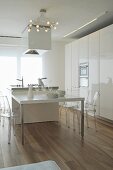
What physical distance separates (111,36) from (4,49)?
151 inches

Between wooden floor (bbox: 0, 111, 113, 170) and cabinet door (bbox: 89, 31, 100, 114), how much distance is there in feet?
4.50

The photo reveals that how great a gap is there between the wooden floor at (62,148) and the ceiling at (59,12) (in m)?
2.51

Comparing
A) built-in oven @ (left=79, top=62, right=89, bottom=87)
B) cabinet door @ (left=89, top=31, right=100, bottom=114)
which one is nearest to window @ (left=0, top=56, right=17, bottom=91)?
built-in oven @ (left=79, top=62, right=89, bottom=87)

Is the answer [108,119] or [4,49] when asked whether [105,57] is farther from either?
[4,49]

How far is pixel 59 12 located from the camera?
14.9 ft

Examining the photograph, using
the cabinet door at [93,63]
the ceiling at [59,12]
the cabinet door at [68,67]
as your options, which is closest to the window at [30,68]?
the cabinet door at [68,67]

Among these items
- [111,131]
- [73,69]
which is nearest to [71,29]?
[73,69]

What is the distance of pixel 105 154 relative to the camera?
10.1ft

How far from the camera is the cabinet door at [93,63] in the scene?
546 cm

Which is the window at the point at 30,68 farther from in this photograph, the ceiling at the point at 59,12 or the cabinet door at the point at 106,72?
the cabinet door at the point at 106,72

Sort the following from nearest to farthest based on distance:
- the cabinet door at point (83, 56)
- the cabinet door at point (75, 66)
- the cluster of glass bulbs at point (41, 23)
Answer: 1. the cluster of glass bulbs at point (41, 23)
2. the cabinet door at point (83, 56)
3. the cabinet door at point (75, 66)

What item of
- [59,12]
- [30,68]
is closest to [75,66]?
[30,68]

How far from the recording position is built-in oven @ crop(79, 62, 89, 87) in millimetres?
5980

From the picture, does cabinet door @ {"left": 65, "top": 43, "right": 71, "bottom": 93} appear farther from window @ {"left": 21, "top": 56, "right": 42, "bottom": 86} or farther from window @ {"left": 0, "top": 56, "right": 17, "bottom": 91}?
window @ {"left": 0, "top": 56, "right": 17, "bottom": 91}
